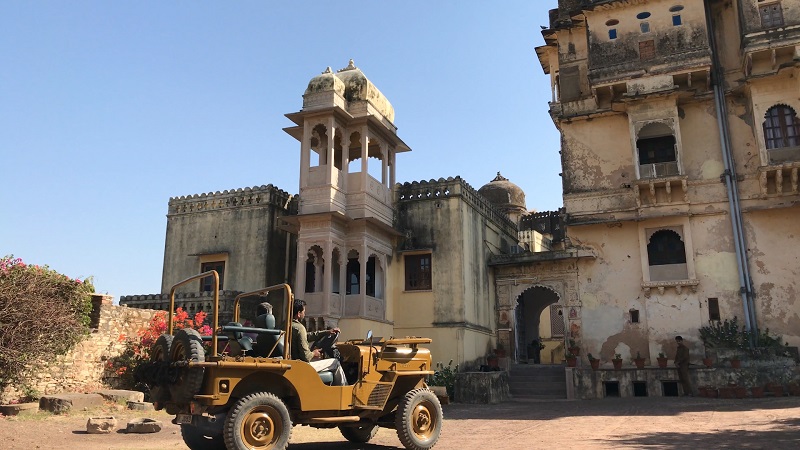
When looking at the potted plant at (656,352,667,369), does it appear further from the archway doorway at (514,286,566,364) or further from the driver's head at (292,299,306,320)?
the driver's head at (292,299,306,320)

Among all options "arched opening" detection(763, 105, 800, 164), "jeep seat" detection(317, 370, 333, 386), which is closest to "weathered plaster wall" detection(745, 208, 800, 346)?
"arched opening" detection(763, 105, 800, 164)

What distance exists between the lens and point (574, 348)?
19547 millimetres

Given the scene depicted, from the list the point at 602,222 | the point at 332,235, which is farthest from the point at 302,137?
the point at 602,222

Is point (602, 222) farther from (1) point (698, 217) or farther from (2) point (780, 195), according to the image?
(2) point (780, 195)

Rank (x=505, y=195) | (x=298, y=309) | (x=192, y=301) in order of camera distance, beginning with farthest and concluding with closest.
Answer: (x=505, y=195) < (x=192, y=301) < (x=298, y=309)

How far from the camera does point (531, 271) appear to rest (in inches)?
859

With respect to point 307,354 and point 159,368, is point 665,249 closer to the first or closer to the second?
point 307,354

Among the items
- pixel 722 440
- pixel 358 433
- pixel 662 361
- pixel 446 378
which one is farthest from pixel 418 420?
pixel 662 361

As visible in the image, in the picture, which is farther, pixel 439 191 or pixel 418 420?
pixel 439 191

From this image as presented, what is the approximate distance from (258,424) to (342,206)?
12830 millimetres

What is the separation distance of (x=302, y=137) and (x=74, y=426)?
11463mm

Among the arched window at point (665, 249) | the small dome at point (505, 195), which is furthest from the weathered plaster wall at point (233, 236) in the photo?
the small dome at point (505, 195)

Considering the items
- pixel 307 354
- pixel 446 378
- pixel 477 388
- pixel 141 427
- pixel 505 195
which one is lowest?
pixel 141 427

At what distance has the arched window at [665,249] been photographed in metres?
19.5
